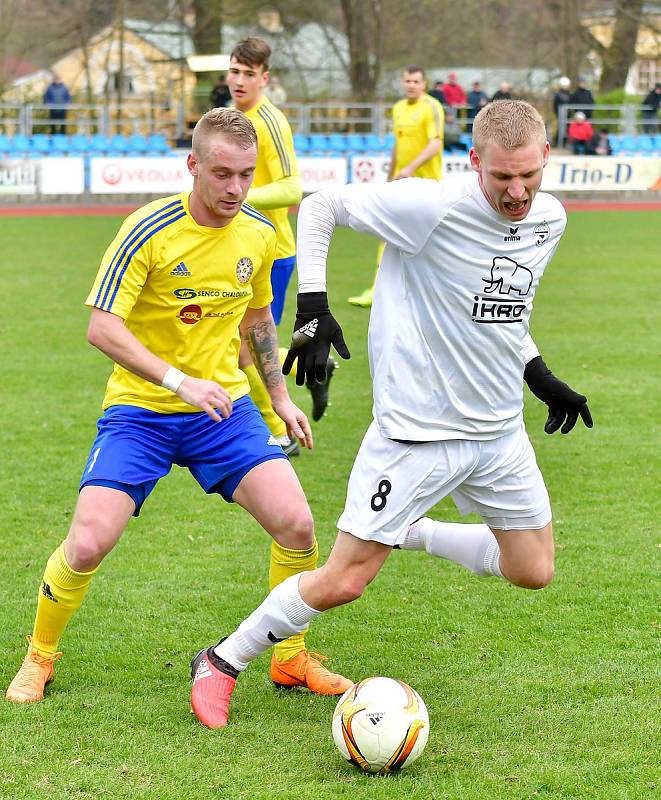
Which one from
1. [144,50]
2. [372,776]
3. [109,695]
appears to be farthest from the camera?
[144,50]

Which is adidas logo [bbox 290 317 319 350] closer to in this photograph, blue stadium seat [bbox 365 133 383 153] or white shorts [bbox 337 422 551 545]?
white shorts [bbox 337 422 551 545]

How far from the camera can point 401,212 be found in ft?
12.2

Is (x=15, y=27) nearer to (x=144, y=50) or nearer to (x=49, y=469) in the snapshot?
(x=144, y=50)

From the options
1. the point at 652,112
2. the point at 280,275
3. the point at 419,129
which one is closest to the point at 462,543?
the point at 280,275

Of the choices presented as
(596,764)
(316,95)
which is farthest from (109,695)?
(316,95)

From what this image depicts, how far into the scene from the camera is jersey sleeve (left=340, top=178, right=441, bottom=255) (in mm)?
3709

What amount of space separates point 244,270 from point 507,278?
1043mm

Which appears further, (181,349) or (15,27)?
(15,27)

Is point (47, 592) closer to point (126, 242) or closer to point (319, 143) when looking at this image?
point (126, 242)

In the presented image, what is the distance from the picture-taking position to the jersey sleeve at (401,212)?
3709 mm

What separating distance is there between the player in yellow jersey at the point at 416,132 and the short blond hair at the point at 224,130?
8597 millimetres

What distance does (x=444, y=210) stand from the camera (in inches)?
146

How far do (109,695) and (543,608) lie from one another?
72.7 inches

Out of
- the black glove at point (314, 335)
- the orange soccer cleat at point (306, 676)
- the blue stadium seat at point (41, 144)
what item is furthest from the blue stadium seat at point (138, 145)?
the black glove at point (314, 335)
